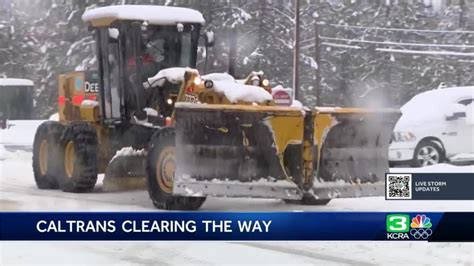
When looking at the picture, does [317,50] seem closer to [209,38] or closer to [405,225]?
[209,38]

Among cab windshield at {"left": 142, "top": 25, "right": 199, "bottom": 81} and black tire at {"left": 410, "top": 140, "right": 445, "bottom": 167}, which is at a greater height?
cab windshield at {"left": 142, "top": 25, "right": 199, "bottom": 81}

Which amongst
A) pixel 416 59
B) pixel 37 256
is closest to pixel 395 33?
pixel 416 59

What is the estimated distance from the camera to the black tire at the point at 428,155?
5711 mm

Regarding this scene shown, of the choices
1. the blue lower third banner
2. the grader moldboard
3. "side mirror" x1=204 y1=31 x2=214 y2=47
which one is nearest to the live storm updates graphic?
the blue lower third banner

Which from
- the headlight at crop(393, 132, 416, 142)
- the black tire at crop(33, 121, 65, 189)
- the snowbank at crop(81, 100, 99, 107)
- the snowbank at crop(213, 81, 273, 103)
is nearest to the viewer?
the snowbank at crop(213, 81, 273, 103)

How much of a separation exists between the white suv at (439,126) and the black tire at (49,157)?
2608 millimetres

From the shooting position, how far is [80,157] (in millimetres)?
7844

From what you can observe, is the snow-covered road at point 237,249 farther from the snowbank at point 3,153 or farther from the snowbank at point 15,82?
the snowbank at point 15,82

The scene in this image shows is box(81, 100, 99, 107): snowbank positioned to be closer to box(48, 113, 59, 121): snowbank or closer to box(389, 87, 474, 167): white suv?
box(48, 113, 59, 121): snowbank

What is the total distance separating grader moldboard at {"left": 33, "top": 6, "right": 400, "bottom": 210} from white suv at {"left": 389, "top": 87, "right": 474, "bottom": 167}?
184 mm

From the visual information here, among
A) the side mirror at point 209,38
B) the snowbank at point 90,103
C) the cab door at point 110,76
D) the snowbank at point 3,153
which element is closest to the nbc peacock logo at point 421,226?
the side mirror at point 209,38

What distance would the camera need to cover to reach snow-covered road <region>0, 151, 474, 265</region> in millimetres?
5461

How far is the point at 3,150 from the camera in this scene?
591 centimetres

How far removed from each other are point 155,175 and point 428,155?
2245mm
